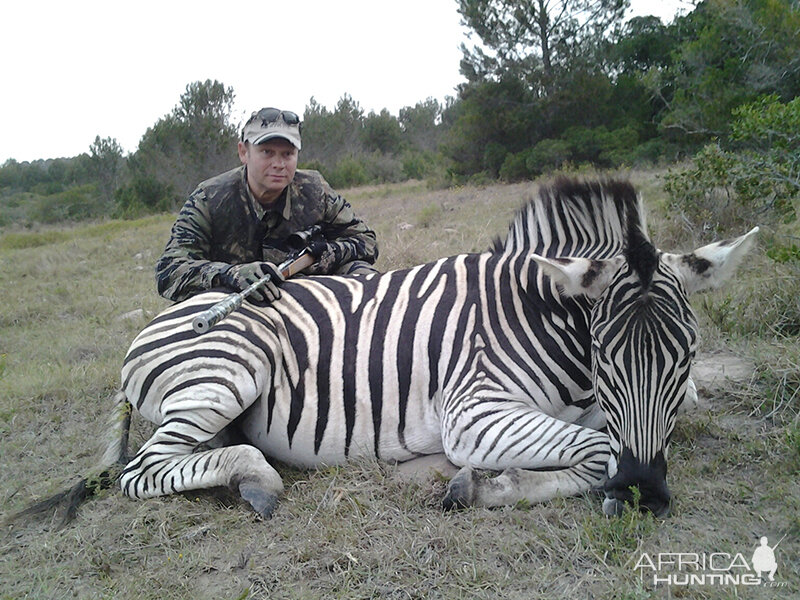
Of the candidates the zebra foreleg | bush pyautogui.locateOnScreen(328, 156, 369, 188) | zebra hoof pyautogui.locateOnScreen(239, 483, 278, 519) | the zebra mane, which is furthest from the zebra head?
bush pyautogui.locateOnScreen(328, 156, 369, 188)

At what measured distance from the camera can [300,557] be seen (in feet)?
7.79

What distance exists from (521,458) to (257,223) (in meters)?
2.72

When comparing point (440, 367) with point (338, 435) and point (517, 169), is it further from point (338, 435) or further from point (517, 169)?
point (517, 169)

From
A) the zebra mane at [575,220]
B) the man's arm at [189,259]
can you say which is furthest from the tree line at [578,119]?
the man's arm at [189,259]

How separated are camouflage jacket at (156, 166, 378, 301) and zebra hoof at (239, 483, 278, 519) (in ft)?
5.97

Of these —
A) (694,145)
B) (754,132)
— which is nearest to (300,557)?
(754,132)

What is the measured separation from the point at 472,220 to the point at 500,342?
7.40m

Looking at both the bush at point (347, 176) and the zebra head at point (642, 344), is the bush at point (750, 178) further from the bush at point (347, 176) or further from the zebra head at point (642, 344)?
the bush at point (347, 176)

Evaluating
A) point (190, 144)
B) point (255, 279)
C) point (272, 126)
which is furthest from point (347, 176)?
point (255, 279)

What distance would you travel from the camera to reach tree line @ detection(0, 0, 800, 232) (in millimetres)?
6352

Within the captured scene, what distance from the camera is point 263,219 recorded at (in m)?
4.55

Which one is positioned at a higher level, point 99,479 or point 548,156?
point 548,156

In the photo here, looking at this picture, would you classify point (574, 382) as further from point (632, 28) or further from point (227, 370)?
point (632, 28)

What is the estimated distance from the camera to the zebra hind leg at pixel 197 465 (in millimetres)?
2824
